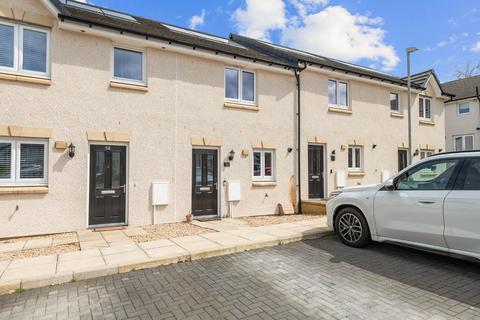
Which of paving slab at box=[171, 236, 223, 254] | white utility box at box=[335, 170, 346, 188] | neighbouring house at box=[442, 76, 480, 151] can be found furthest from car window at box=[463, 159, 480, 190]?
neighbouring house at box=[442, 76, 480, 151]

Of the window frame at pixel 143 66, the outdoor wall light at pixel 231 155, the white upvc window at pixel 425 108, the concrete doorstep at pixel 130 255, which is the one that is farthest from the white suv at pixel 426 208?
the white upvc window at pixel 425 108

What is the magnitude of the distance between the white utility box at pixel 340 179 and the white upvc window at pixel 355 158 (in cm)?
75

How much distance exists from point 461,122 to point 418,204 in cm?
2047

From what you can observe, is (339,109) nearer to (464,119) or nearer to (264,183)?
(264,183)

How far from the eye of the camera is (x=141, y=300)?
160 inches

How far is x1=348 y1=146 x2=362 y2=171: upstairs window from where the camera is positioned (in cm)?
1338

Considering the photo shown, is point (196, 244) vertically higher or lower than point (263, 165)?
lower

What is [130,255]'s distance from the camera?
5.71m

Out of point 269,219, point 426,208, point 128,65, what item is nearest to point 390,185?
point 426,208

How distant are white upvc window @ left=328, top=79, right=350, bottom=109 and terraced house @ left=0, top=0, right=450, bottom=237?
45 millimetres

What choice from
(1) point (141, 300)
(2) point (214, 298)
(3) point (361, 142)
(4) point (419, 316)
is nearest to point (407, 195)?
(4) point (419, 316)

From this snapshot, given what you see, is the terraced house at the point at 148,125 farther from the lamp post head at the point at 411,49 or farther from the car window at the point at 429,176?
the car window at the point at 429,176

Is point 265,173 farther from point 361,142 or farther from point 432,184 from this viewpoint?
point 432,184

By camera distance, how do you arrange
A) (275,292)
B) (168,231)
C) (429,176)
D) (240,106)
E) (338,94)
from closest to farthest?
(275,292), (429,176), (168,231), (240,106), (338,94)
